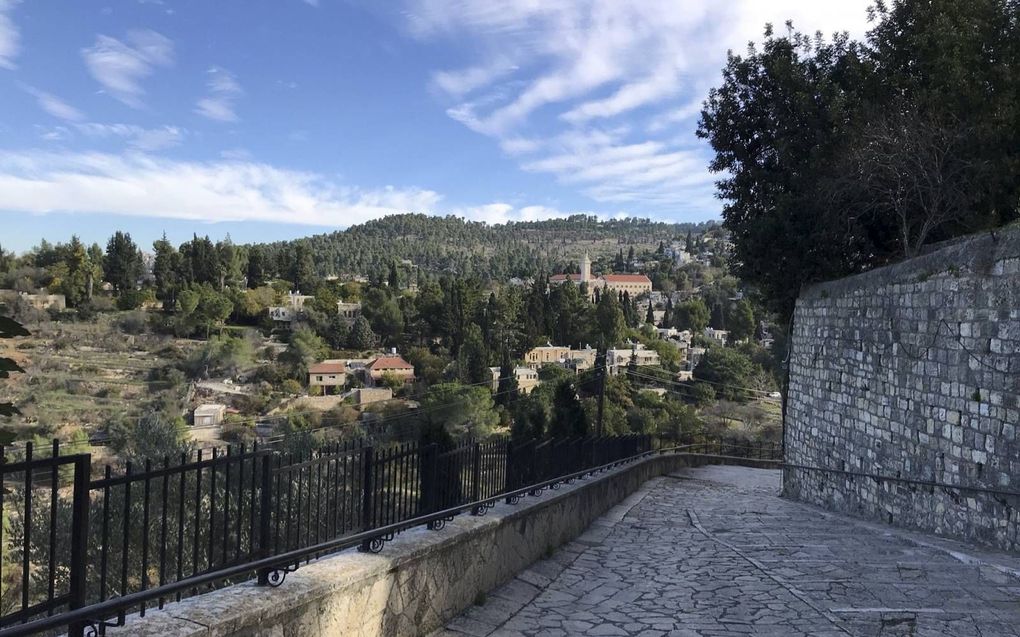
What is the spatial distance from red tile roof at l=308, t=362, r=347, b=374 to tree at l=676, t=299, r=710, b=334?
6850 cm

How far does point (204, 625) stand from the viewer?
8.49ft

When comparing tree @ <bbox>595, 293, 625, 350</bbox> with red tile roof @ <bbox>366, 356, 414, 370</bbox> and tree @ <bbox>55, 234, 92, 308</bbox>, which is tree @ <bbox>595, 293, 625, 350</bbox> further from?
tree @ <bbox>55, 234, 92, 308</bbox>

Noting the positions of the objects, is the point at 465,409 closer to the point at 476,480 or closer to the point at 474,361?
the point at 474,361

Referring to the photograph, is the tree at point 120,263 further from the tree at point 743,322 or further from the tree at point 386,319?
the tree at point 743,322

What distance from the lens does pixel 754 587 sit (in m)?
5.38

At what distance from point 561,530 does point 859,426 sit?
21.9ft

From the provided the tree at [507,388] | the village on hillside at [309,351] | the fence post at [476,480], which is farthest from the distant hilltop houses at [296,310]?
the fence post at [476,480]

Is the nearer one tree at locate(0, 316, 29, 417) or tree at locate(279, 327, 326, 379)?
tree at locate(0, 316, 29, 417)

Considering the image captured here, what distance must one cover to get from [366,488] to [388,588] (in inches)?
26.9

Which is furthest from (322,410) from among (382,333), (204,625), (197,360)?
(204,625)

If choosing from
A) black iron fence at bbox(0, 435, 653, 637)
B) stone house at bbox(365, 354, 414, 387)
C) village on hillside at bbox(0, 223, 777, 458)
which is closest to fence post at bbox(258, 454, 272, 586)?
black iron fence at bbox(0, 435, 653, 637)

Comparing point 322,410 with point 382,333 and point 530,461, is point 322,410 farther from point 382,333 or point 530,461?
point 530,461

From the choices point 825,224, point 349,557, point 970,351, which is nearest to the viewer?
point 349,557

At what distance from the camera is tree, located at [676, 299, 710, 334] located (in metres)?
128
